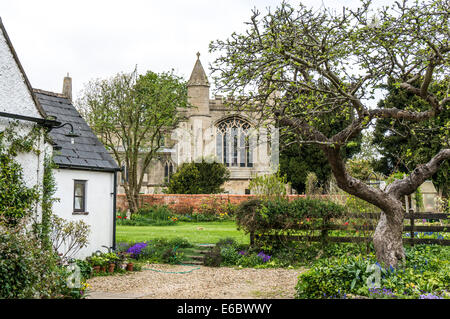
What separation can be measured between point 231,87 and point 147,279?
218 inches

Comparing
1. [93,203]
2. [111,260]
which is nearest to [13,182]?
[93,203]

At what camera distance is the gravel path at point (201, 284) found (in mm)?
9336

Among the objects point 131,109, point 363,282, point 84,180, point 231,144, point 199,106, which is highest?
point 199,106

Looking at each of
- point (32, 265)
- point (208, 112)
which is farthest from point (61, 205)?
point (208, 112)

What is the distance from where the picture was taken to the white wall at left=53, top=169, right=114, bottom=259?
12.0 m

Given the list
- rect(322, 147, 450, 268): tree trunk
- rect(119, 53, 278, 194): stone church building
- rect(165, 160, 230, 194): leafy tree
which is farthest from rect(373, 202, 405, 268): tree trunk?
rect(119, 53, 278, 194): stone church building

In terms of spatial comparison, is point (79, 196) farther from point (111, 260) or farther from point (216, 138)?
point (216, 138)

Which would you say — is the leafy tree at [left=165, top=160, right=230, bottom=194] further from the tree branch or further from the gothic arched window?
the tree branch

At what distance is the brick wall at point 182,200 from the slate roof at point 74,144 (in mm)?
13859

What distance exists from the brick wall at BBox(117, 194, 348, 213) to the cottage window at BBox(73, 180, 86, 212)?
49.2 ft

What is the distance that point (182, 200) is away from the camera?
91.9 feet

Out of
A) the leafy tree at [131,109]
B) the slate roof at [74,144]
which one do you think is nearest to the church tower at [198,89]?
the leafy tree at [131,109]

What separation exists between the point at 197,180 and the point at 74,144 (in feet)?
62.2
